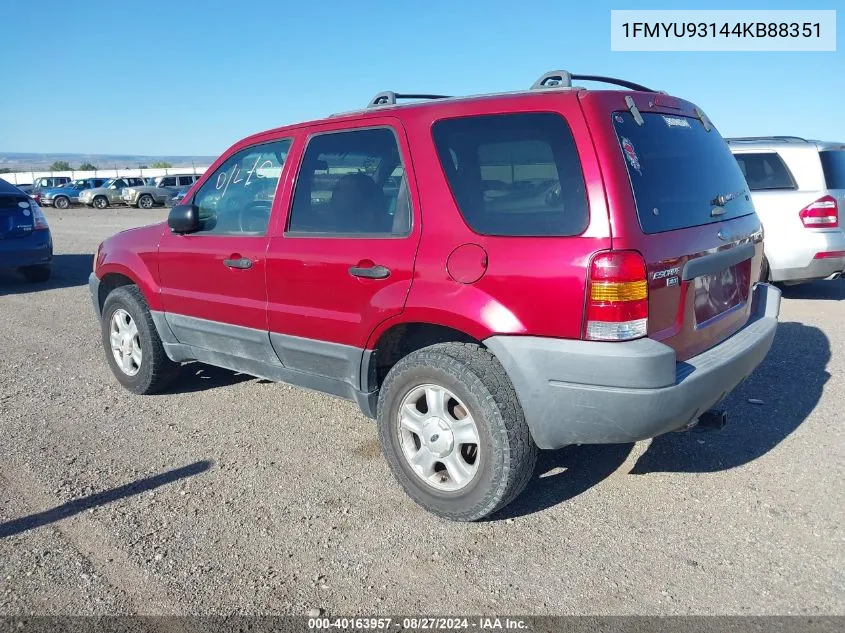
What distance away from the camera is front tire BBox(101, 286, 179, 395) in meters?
4.98

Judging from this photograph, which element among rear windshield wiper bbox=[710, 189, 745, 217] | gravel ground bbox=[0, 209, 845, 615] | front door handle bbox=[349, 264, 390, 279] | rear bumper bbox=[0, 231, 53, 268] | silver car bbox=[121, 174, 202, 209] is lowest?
gravel ground bbox=[0, 209, 845, 615]

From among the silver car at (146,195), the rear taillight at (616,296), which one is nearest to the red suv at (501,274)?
the rear taillight at (616,296)

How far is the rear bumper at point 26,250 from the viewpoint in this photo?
963cm

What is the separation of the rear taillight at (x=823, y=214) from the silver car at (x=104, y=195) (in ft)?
113

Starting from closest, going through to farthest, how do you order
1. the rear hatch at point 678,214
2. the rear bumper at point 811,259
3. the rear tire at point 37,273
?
1. the rear hatch at point 678,214
2. the rear bumper at point 811,259
3. the rear tire at point 37,273

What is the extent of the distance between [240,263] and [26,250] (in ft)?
23.6

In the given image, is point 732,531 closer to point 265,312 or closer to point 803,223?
point 265,312

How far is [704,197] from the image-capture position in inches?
132

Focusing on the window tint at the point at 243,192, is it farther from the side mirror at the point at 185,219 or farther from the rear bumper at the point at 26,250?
the rear bumper at the point at 26,250

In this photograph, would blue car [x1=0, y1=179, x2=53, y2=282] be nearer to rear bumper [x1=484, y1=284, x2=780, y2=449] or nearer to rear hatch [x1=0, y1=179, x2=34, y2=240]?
rear hatch [x1=0, y1=179, x2=34, y2=240]

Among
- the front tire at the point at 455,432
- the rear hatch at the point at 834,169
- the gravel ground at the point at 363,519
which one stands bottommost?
the gravel ground at the point at 363,519

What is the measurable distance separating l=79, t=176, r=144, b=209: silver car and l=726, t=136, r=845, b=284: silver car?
34003mm

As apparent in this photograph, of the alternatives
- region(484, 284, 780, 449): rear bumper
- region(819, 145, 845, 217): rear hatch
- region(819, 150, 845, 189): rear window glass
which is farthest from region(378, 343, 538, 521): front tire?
region(819, 150, 845, 189): rear window glass

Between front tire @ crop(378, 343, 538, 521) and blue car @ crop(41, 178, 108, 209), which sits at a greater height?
blue car @ crop(41, 178, 108, 209)
